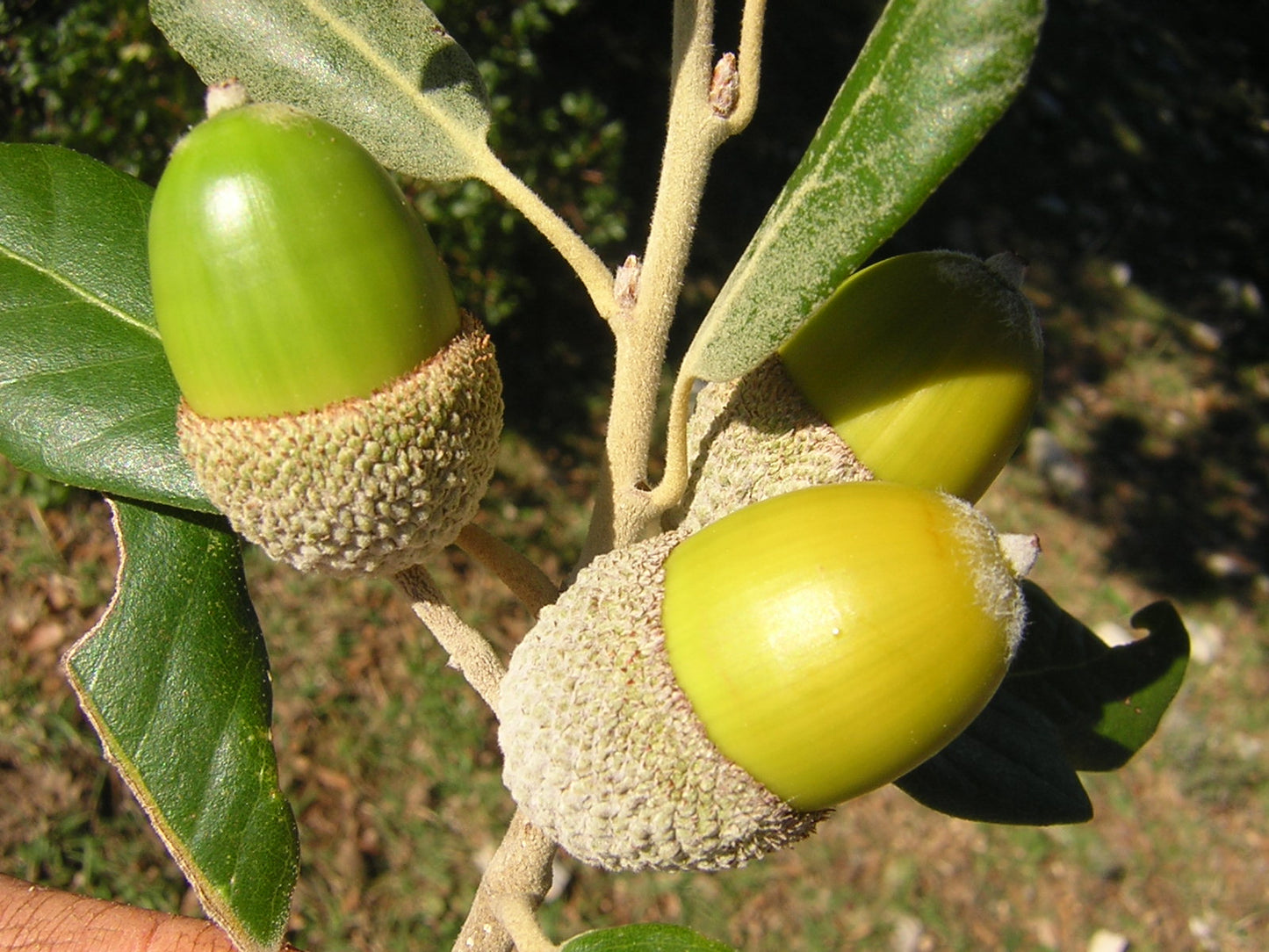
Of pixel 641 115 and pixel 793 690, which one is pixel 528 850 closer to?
pixel 793 690

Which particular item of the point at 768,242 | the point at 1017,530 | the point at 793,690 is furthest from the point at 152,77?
the point at 1017,530

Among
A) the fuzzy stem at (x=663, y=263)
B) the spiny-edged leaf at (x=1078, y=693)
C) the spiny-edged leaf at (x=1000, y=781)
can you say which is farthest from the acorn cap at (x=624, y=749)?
the spiny-edged leaf at (x=1078, y=693)

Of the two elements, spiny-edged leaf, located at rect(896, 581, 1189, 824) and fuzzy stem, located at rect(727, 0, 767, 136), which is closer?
fuzzy stem, located at rect(727, 0, 767, 136)

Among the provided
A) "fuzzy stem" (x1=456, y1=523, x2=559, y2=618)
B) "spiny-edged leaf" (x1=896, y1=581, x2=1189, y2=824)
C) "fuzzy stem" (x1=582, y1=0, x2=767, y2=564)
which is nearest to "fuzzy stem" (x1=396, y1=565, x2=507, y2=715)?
"fuzzy stem" (x1=456, y1=523, x2=559, y2=618)

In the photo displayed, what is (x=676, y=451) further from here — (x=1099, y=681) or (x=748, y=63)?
(x=1099, y=681)

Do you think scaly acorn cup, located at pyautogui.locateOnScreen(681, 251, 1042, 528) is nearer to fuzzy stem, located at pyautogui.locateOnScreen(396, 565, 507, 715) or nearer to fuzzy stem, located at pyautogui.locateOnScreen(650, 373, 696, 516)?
fuzzy stem, located at pyautogui.locateOnScreen(650, 373, 696, 516)

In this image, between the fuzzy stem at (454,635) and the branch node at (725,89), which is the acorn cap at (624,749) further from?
the branch node at (725,89)
